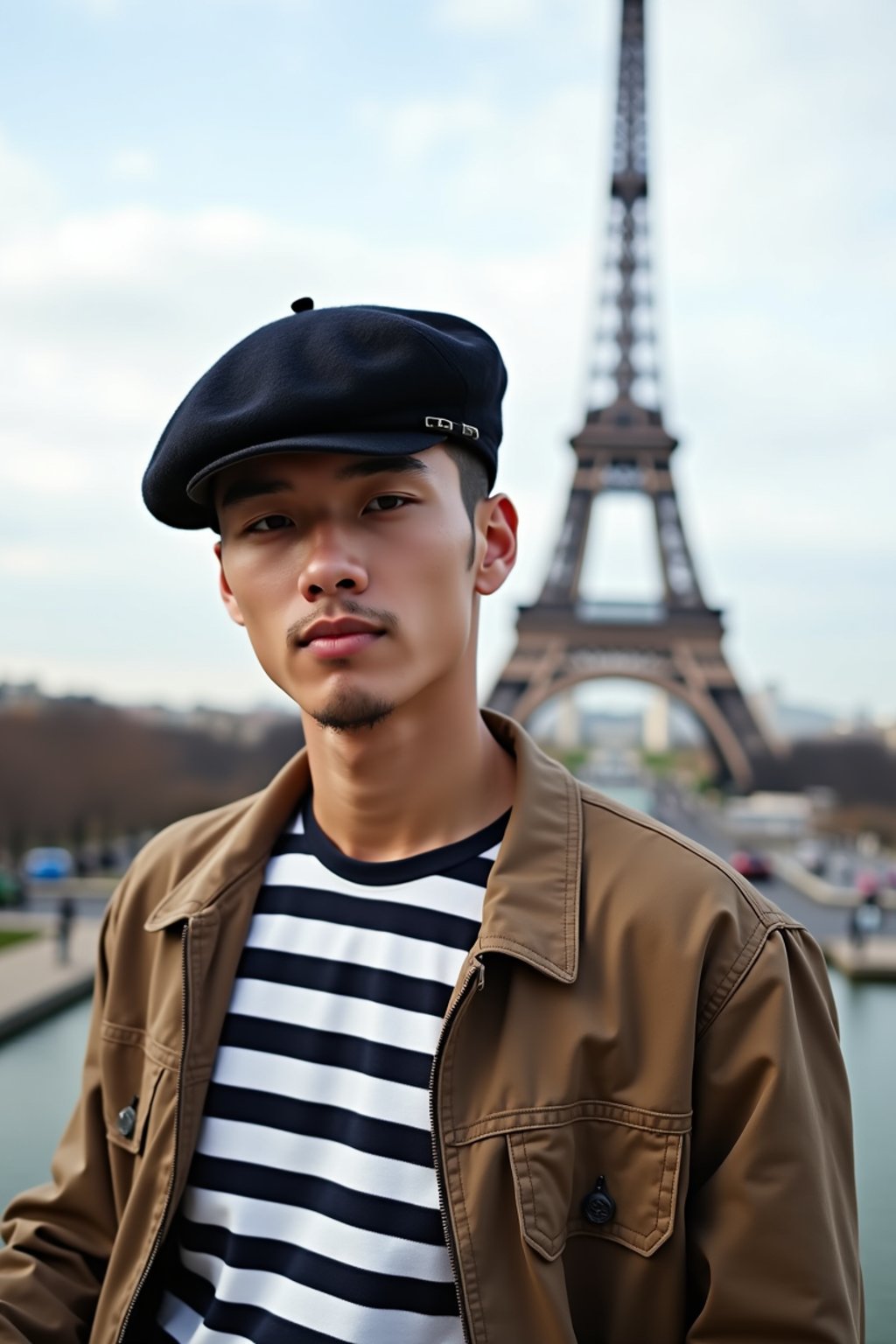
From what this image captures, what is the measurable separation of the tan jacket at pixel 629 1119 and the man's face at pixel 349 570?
0.91 feet

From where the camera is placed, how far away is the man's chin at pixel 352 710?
1.46 metres

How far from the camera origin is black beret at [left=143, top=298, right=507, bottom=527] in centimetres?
141

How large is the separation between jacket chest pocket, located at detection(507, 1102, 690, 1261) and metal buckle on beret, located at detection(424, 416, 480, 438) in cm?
83

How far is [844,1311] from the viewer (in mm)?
1296

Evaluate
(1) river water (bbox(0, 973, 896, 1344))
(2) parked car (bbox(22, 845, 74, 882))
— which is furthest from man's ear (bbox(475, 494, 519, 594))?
(2) parked car (bbox(22, 845, 74, 882))

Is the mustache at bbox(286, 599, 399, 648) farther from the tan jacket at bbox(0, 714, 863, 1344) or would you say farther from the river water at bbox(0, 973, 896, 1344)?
the river water at bbox(0, 973, 896, 1344)

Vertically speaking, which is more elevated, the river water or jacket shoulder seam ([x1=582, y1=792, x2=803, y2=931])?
jacket shoulder seam ([x1=582, y1=792, x2=803, y2=931])

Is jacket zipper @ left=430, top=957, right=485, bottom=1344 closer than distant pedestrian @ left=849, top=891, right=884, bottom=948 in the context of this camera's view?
Yes

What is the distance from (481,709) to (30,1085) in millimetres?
7387

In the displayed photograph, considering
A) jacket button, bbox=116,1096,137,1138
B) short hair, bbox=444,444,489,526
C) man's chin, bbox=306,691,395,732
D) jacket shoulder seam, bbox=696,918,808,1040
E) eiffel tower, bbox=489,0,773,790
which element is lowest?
jacket button, bbox=116,1096,137,1138

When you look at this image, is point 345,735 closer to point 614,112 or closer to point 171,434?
point 171,434

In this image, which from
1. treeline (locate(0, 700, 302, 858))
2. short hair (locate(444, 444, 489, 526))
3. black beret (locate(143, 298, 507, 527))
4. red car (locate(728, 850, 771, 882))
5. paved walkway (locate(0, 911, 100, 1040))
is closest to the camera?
black beret (locate(143, 298, 507, 527))

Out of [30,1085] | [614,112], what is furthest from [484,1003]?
[614,112]

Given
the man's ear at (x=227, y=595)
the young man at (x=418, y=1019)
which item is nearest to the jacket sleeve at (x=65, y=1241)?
the young man at (x=418, y=1019)
